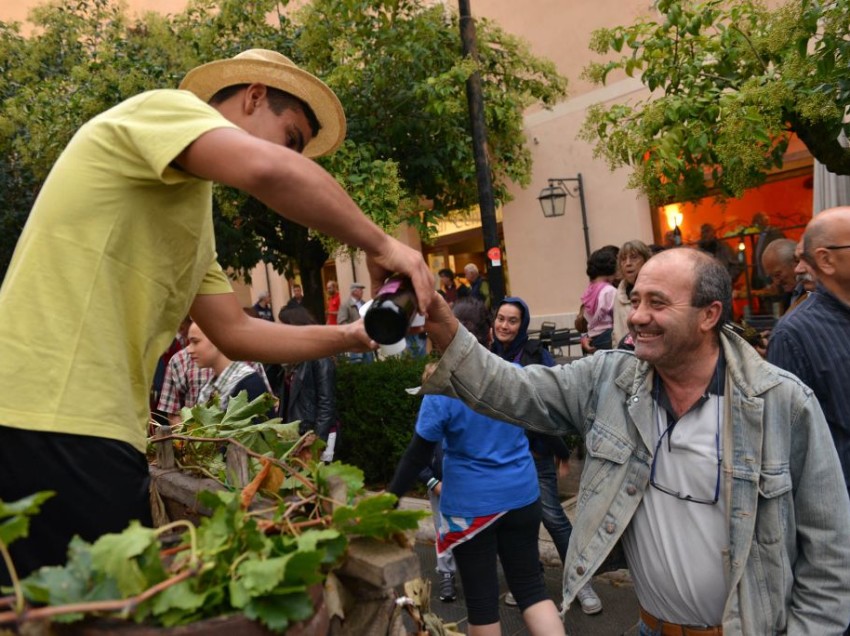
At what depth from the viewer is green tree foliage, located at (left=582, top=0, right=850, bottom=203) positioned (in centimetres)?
512

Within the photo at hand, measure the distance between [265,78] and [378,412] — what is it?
5.89m

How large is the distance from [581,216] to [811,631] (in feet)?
44.5

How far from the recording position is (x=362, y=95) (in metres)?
9.38

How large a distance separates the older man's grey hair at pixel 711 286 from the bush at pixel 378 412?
508 centimetres

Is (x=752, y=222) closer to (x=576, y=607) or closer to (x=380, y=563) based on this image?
(x=576, y=607)

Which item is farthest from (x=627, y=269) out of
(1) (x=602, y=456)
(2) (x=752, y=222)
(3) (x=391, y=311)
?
(2) (x=752, y=222)

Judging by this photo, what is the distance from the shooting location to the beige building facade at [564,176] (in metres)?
14.3

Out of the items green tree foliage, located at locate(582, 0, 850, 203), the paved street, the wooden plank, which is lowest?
the paved street

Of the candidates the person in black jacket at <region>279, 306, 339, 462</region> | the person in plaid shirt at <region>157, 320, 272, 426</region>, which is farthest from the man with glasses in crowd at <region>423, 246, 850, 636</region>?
the person in black jacket at <region>279, 306, 339, 462</region>

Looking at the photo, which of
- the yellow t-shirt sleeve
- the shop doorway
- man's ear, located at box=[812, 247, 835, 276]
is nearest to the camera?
the yellow t-shirt sleeve

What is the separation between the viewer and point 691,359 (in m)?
2.43

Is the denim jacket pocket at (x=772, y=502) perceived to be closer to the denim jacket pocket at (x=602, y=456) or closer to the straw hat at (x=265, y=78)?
the denim jacket pocket at (x=602, y=456)

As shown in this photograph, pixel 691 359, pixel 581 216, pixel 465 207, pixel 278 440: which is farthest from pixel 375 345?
pixel 581 216

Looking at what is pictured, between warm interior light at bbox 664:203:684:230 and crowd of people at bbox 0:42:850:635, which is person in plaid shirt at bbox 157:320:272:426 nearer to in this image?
crowd of people at bbox 0:42:850:635
